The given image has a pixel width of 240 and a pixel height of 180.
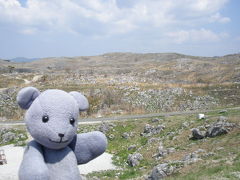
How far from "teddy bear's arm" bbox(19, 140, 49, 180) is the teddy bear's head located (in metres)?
0.26

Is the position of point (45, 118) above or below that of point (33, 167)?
above

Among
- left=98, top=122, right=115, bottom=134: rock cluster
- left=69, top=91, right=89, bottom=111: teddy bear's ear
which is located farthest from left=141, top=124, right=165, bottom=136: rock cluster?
left=69, top=91, right=89, bottom=111: teddy bear's ear

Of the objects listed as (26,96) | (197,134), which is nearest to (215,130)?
(197,134)

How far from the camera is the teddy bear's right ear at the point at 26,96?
701cm

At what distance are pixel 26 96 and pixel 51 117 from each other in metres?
0.90

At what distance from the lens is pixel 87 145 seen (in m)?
7.54

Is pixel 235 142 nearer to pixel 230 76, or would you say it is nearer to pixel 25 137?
pixel 25 137

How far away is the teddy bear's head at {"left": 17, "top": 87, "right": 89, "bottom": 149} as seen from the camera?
6.52 metres

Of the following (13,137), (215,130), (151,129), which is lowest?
(13,137)

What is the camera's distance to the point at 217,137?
629 inches

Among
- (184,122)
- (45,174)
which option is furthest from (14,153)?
(45,174)

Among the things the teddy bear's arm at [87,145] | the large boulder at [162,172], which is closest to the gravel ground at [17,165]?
the large boulder at [162,172]

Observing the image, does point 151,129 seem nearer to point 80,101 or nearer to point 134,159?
point 134,159

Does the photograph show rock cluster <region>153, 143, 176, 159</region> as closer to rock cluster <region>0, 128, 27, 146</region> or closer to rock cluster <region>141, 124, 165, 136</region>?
rock cluster <region>141, 124, 165, 136</region>
